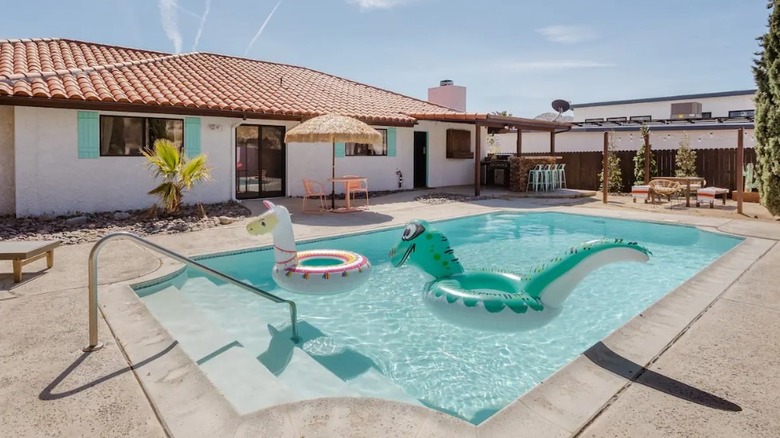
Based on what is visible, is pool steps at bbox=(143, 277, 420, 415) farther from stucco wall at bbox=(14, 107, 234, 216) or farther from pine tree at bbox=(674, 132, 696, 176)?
pine tree at bbox=(674, 132, 696, 176)

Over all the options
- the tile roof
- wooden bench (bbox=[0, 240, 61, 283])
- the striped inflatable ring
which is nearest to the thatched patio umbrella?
the tile roof

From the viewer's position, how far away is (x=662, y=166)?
20547mm

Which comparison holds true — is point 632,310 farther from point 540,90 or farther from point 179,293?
point 540,90

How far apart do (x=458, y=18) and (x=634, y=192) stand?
8.87 m

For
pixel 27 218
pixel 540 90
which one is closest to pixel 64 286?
pixel 27 218

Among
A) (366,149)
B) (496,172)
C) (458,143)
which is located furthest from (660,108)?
(366,149)

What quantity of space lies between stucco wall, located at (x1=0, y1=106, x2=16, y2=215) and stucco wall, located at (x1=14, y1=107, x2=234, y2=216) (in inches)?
16.9

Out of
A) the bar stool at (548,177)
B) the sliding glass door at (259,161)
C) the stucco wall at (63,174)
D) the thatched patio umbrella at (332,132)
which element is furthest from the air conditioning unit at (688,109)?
the stucco wall at (63,174)

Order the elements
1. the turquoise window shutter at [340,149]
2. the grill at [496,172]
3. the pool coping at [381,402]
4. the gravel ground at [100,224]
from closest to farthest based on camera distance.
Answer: the pool coping at [381,402] < the gravel ground at [100,224] < the turquoise window shutter at [340,149] < the grill at [496,172]

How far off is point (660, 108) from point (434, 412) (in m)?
33.6

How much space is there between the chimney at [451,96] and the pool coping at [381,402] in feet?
89.4

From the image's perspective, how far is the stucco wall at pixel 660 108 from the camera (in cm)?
2856

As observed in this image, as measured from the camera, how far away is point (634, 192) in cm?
1658

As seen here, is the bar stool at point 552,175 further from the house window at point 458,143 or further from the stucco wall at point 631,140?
the stucco wall at point 631,140
